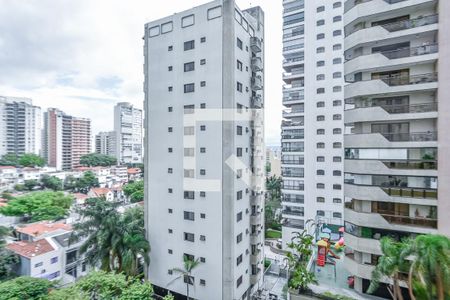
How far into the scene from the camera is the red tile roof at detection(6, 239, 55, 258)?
20359 mm

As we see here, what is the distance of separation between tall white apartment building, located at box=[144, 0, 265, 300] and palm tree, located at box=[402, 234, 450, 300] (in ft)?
35.2

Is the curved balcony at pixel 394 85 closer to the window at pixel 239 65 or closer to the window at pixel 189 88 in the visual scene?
the window at pixel 239 65

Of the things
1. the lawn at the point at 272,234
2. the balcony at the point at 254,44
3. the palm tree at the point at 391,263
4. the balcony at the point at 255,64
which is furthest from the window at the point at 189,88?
the lawn at the point at 272,234

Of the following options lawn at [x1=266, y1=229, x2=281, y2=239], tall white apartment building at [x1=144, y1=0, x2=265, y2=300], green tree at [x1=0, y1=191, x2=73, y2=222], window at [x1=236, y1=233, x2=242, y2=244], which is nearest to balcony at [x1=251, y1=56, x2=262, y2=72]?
tall white apartment building at [x1=144, y1=0, x2=265, y2=300]

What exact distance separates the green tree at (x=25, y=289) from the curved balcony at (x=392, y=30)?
2322cm

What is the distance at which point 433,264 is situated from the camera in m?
9.23

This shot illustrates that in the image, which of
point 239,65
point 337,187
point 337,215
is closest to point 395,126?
point 239,65

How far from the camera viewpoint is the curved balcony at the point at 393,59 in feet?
43.2

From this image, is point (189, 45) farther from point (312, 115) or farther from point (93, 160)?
point (93, 160)

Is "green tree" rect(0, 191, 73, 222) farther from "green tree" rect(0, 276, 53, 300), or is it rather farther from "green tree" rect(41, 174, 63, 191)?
"green tree" rect(0, 276, 53, 300)

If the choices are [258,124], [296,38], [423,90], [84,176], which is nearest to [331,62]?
[296,38]

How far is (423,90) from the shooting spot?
13.3 m

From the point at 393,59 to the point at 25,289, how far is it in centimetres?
2442

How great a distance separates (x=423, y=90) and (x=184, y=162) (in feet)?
53.5
